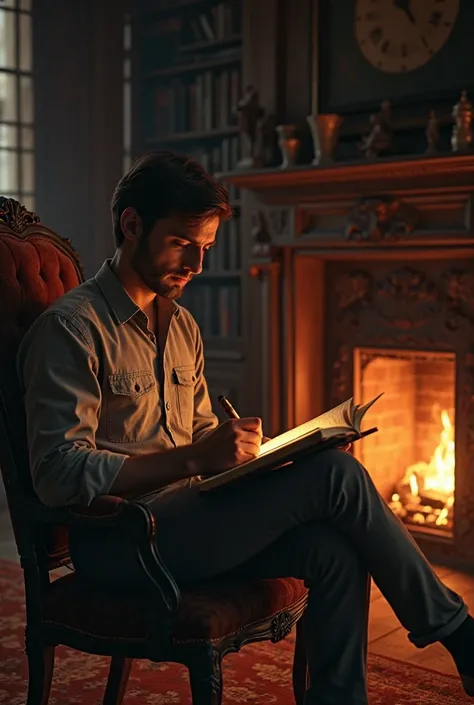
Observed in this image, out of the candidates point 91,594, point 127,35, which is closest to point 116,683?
point 91,594

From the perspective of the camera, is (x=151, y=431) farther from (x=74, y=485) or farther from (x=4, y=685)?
(x=4, y=685)

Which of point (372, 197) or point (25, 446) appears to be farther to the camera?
point (372, 197)

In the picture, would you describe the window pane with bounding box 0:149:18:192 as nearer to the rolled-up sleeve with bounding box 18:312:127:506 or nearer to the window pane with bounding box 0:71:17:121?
the window pane with bounding box 0:71:17:121

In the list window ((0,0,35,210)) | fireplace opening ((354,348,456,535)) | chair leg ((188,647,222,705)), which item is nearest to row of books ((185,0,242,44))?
window ((0,0,35,210))

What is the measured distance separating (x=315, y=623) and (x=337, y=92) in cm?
265

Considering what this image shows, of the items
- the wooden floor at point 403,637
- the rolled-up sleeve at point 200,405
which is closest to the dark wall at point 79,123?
the wooden floor at point 403,637

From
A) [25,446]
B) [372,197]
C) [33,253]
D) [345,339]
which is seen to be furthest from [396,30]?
[25,446]

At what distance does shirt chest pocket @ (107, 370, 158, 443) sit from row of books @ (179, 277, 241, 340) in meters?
2.56

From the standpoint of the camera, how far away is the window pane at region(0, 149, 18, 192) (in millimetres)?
4805

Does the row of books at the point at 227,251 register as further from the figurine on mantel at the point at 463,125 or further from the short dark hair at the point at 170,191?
the short dark hair at the point at 170,191

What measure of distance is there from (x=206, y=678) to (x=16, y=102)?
3.72 metres

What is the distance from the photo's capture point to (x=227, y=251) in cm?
465

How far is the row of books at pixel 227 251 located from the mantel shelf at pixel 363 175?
452 millimetres

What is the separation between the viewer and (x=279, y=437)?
2.04 m
